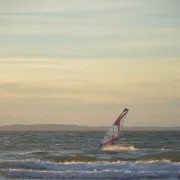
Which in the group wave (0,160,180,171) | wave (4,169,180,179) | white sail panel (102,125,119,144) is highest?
white sail panel (102,125,119,144)

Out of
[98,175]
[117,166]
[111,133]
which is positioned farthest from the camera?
[111,133]

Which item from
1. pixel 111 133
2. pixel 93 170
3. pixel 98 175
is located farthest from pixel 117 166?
pixel 111 133

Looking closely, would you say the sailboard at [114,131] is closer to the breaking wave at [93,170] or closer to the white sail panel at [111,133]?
the white sail panel at [111,133]

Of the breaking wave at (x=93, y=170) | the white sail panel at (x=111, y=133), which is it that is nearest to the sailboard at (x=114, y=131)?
the white sail panel at (x=111, y=133)

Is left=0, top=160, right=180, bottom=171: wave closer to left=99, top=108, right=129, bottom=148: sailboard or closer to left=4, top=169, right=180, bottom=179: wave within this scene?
left=4, top=169, right=180, bottom=179: wave

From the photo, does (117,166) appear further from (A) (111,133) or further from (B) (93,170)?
Result: (A) (111,133)

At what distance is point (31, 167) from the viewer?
86.6ft

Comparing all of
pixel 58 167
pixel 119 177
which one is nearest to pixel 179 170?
pixel 119 177

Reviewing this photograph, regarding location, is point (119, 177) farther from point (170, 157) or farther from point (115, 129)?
point (115, 129)

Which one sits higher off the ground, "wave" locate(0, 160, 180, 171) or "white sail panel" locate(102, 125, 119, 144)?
"white sail panel" locate(102, 125, 119, 144)

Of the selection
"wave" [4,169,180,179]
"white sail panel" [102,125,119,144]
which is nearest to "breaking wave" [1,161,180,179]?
"wave" [4,169,180,179]

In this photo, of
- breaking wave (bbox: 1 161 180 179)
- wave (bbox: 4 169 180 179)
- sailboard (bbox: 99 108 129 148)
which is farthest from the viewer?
sailboard (bbox: 99 108 129 148)

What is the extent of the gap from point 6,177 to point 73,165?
4.74m

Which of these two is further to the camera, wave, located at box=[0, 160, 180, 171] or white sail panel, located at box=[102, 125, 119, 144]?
white sail panel, located at box=[102, 125, 119, 144]
